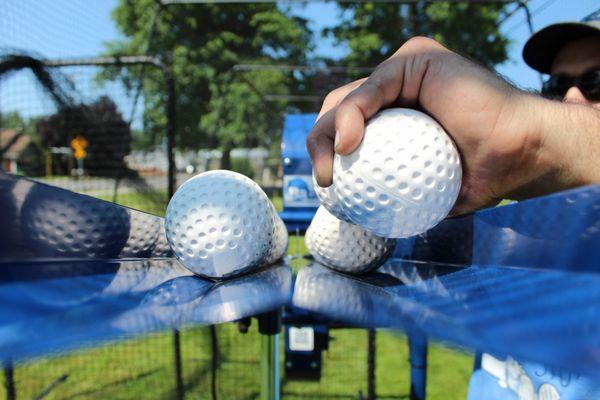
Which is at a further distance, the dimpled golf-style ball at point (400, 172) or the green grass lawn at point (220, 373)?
the green grass lawn at point (220, 373)

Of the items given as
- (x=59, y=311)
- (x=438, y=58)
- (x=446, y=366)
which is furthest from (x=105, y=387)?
(x=438, y=58)

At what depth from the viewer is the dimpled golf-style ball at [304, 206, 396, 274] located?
0.58m

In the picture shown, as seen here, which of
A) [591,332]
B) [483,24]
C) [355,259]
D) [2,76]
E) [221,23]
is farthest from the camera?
[221,23]

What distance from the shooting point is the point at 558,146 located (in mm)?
471

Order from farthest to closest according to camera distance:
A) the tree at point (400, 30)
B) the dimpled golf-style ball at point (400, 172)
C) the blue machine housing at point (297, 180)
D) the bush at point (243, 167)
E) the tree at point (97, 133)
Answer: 1. the tree at point (400, 30)
2. the bush at point (243, 167)
3. the tree at point (97, 133)
4. the blue machine housing at point (297, 180)
5. the dimpled golf-style ball at point (400, 172)

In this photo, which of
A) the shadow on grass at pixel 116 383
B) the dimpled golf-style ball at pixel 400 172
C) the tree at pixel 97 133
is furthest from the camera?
the tree at pixel 97 133

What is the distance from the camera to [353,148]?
17.8 inches

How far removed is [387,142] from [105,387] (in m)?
2.03

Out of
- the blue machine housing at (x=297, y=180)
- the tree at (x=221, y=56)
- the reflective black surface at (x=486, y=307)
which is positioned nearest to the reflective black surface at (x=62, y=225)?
the reflective black surface at (x=486, y=307)

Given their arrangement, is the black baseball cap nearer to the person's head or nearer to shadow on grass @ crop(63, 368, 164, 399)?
the person's head

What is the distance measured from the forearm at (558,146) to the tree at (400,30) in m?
6.26

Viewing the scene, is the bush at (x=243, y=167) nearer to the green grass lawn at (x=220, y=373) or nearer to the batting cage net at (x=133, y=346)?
the batting cage net at (x=133, y=346)

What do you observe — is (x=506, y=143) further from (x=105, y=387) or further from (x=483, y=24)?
(x=483, y=24)

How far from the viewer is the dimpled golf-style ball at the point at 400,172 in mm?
447
